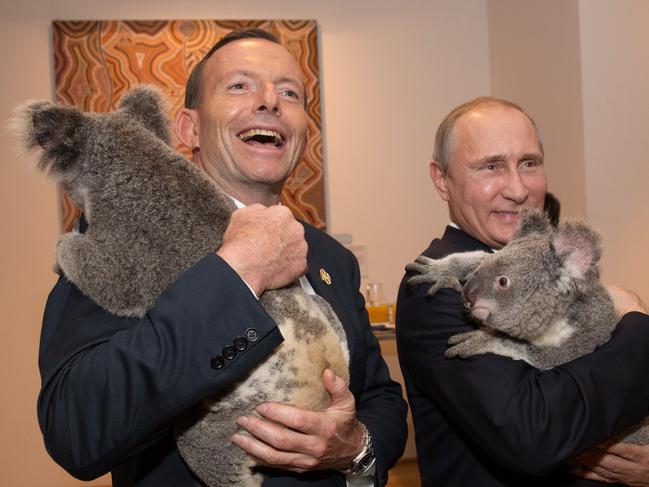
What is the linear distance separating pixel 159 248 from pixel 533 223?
93cm

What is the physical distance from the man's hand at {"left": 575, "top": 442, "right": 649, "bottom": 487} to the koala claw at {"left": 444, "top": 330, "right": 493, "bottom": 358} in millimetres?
413

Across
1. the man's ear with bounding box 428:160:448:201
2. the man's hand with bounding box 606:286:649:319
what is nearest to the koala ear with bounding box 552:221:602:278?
the man's hand with bounding box 606:286:649:319

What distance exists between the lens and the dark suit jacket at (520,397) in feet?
4.52

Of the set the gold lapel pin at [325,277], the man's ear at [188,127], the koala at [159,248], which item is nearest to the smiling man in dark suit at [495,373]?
the gold lapel pin at [325,277]

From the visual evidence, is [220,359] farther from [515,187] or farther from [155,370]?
[515,187]

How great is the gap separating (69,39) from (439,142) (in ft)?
13.1

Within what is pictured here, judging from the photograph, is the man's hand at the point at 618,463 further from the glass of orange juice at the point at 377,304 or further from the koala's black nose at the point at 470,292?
the glass of orange juice at the point at 377,304

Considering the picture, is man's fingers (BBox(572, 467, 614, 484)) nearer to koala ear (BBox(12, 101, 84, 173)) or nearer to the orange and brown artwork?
koala ear (BBox(12, 101, 84, 173))

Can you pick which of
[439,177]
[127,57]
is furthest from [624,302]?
[127,57]

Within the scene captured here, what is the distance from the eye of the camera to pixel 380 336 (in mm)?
4180

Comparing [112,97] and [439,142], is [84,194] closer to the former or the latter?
[439,142]

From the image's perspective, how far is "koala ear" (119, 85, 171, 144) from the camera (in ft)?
4.54

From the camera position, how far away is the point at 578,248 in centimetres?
145

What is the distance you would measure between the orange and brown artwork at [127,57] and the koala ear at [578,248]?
357 cm
